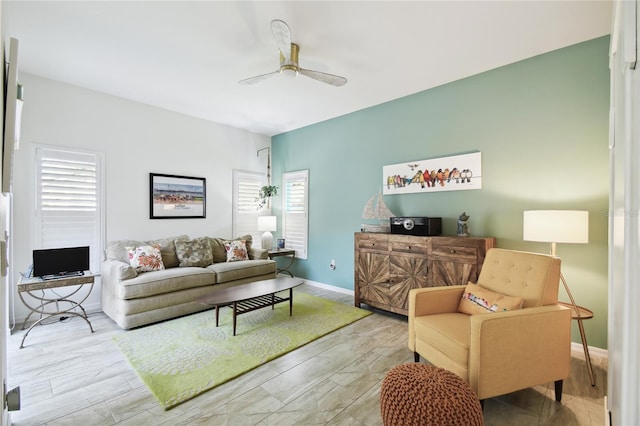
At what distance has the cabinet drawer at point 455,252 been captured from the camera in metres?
2.90

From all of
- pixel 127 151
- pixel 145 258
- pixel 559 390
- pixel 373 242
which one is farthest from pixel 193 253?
pixel 559 390

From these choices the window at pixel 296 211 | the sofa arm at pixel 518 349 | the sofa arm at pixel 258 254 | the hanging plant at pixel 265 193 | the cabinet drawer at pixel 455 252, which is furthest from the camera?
the hanging plant at pixel 265 193

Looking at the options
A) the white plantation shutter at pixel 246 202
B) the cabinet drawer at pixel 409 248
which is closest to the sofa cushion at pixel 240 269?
the white plantation shutter at pixel 246 202

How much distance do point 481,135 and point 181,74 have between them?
136 inches

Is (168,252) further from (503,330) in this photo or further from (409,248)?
(503,330)

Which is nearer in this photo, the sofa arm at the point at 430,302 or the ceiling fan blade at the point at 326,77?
the sofa arm at the point at 430,302

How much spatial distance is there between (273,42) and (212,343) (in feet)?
9.45

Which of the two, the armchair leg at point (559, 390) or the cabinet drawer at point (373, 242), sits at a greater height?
the cabinet drawer at point (373, 242)

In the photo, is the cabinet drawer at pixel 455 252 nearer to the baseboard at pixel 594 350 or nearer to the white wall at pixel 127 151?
the baseboard at pixel 594 350

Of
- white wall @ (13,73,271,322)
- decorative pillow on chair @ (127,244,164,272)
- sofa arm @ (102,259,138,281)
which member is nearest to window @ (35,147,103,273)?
white wall @ (13,73,271,322)

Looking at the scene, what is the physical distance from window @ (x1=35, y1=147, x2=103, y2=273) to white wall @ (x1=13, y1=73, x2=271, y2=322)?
3.4 inches

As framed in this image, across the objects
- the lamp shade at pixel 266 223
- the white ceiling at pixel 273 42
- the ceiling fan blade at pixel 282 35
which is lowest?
the lamp shade at pixel 266 223

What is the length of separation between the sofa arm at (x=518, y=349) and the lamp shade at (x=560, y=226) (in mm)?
643

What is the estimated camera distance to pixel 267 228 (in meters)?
5.19
